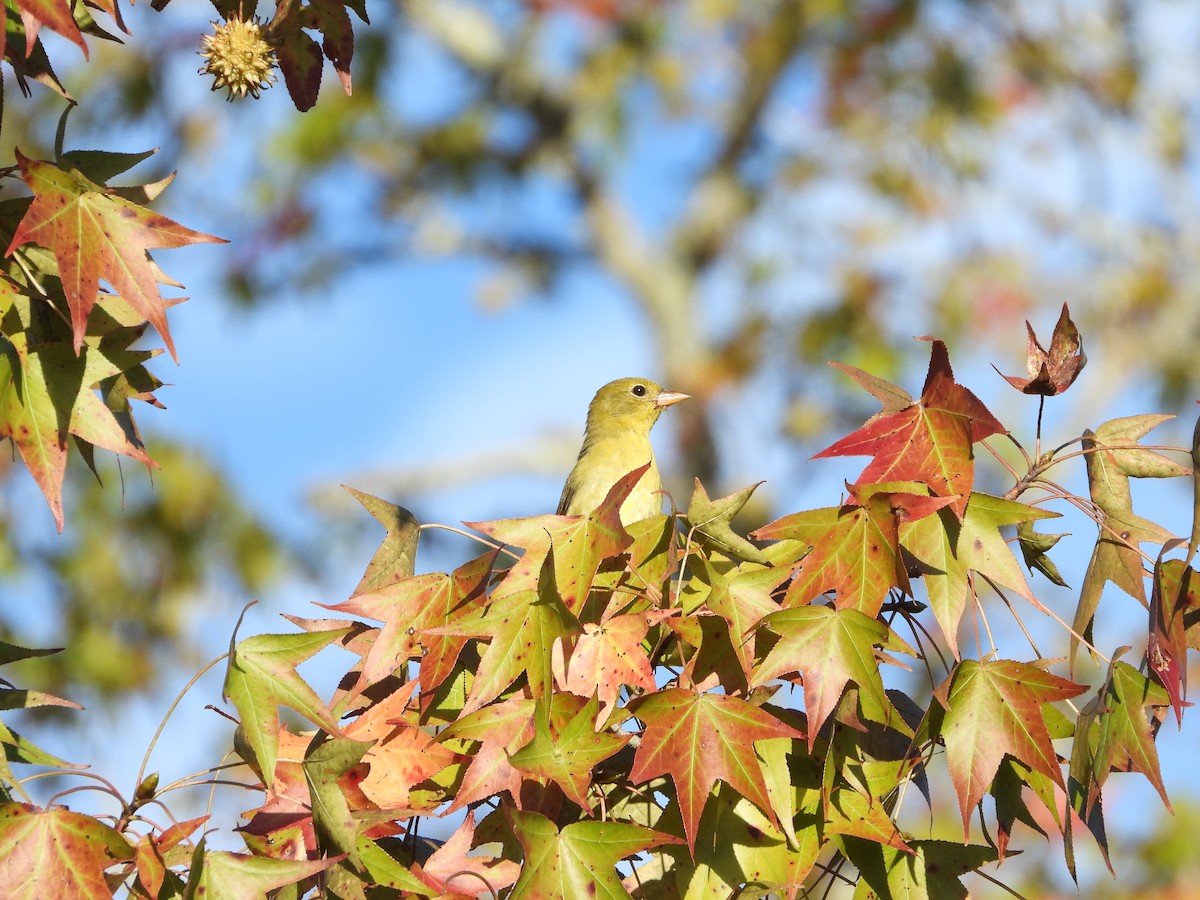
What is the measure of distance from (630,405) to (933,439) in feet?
14.5

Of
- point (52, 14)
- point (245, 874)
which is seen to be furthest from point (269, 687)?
point (52, 14)

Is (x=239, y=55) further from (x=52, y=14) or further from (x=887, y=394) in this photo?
(x=887, y=394)

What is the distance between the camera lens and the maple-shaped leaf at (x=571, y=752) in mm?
2180

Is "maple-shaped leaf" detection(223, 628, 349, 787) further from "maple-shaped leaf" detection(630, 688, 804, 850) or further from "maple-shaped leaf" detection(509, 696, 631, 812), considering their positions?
"maple-shaped leaf" detection(630, 688, 804, 850)

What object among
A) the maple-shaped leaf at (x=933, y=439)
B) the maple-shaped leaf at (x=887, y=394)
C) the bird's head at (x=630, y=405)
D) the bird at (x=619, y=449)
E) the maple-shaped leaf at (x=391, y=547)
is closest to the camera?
the maple-shaped leaf at (x=933, y=439)

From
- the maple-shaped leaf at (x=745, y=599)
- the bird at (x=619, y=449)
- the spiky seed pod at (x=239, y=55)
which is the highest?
the bird at (x=619, y=449)

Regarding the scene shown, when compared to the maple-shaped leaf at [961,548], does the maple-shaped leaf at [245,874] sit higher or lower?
lower

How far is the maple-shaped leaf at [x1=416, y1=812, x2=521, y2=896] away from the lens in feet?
7.48

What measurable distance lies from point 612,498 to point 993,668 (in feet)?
2.50

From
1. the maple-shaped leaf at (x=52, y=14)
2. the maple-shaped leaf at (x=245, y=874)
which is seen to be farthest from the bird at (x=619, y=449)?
the maple-shaped leaf at (x=52, y=14)

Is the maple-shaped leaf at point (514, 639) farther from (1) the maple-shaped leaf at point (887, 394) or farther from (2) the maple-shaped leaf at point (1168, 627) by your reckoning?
(2) the maple-shaped leaf at point (1168, 627)

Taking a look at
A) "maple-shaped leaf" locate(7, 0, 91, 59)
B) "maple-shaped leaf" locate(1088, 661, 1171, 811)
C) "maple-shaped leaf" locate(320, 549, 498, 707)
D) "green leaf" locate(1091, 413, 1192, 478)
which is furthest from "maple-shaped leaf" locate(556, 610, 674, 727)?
"maple-shaped leaf" locate(7, 0, 91, 59)

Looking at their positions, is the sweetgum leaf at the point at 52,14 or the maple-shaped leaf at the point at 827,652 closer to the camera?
the sweetgum leaf at the point at 52,14

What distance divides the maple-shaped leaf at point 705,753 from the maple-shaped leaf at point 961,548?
0.39m
